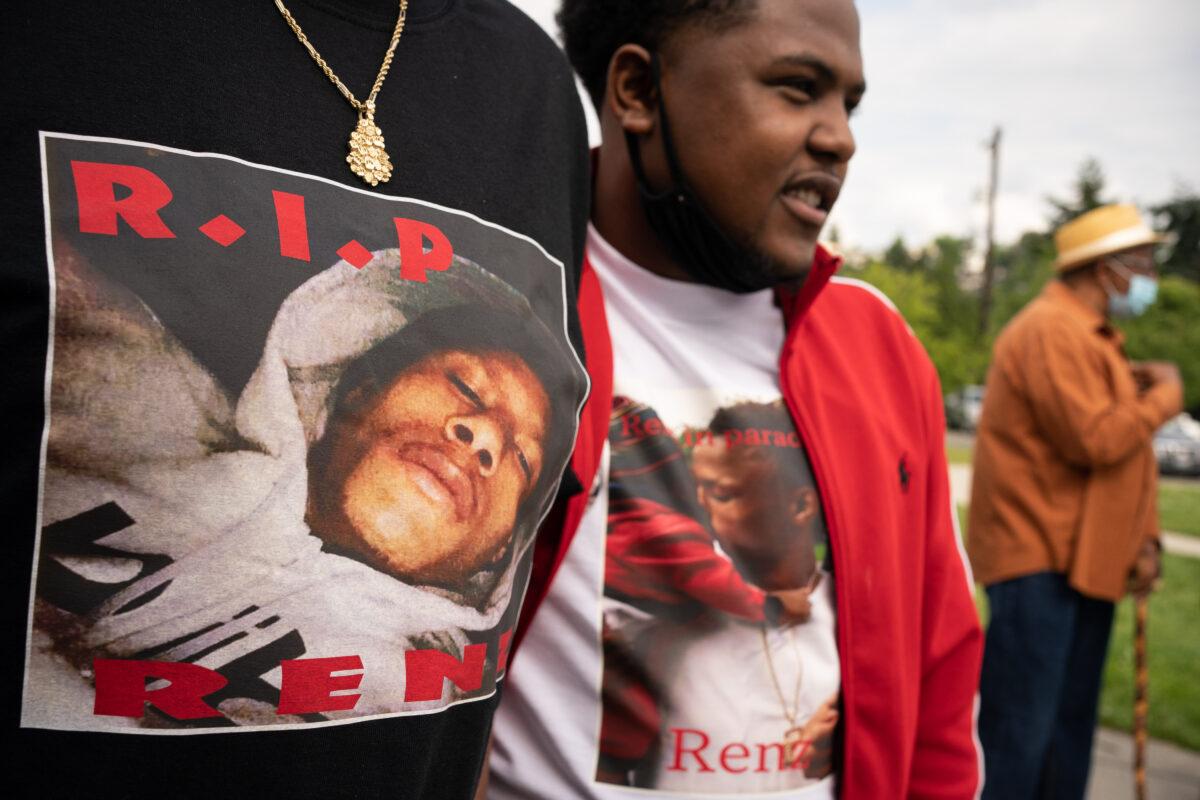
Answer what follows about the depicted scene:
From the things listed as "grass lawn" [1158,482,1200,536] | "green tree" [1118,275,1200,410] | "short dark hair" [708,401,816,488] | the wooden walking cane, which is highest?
"short dark hair" [708,401,816,488]

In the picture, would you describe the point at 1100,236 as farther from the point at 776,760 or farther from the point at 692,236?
the point at 776,760

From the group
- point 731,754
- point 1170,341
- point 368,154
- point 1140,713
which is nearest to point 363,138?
point 368,154

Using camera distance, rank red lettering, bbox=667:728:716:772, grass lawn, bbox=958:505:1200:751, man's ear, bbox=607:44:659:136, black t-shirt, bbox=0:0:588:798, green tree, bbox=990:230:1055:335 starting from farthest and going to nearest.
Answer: green tree, bbox=990:230:1055:335 < grass lawn, bbox=958:505:1200:751 < man's ear, bbox=607:44:659:136 < red lettering, bbox=667:728:716:772 < black t-shirt, bbox=0:0:588:798

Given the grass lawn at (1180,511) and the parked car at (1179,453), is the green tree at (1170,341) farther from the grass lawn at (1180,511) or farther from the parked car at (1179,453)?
the grass lawn at (1180,511)

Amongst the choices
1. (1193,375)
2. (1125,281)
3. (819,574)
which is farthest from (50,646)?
(1193,375)

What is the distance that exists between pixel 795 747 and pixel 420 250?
41.4 inches

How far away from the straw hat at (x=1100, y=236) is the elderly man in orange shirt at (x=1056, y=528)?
0.28 meters

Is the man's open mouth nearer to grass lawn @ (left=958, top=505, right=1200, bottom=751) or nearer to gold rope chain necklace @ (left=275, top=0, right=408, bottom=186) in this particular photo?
gold rope chain necklace @ (left=275, top=0, right=408, bottom=186)

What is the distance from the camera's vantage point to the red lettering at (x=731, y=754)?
62.5 inches

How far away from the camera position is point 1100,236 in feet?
14.1

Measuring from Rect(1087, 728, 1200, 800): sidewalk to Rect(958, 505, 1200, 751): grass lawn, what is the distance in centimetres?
16

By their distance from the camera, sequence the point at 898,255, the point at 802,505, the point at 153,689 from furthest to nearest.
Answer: the point at 898,255
the point at 802,505
the point at 153,689

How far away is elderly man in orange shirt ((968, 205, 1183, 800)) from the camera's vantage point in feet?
12.5

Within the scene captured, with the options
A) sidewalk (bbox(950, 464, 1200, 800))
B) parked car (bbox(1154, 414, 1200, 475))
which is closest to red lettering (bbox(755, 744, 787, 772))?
sidewalk (bbox(950, 464, 1200, 800))
